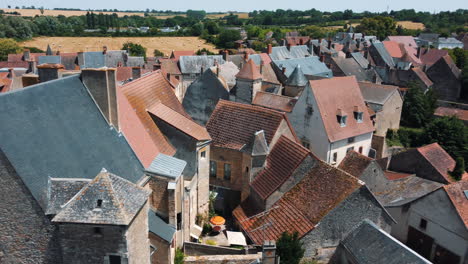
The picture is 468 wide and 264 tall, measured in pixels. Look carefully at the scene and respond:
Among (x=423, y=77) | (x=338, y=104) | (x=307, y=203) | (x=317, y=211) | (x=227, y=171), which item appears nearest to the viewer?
(x=317, y=211)

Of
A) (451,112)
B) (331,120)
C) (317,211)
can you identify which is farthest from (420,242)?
(451,112)

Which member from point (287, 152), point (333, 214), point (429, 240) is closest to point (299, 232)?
A: point (333, 214)

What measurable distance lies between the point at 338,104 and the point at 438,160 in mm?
10533

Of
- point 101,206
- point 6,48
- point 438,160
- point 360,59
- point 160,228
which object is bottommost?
point 438,160

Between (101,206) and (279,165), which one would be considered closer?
(101,206)

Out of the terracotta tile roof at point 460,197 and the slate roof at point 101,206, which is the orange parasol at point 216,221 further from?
the terracotta tile roof at point 460,197

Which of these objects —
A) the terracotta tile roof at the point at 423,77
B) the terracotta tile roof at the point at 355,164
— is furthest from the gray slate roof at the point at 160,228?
the terracotta tile roof at the point at 423,77

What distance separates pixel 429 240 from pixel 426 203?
261 centimetres

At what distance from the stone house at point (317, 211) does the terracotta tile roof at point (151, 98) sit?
25.2ft

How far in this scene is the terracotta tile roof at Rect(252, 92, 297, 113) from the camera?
40906 mm

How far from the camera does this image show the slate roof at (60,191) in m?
13.3

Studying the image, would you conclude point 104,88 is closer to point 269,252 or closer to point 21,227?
point 21,227

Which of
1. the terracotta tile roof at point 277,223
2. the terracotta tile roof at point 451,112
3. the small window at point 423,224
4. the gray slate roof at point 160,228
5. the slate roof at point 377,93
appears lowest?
the small window at point 423,224

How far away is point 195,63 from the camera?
72.0 meters
